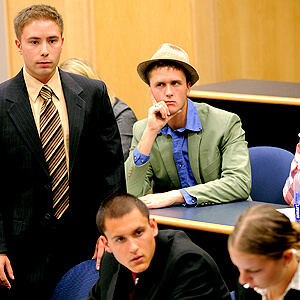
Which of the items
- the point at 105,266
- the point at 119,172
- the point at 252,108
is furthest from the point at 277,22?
the point at 105,266

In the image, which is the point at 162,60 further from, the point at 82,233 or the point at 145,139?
the point at 82,233

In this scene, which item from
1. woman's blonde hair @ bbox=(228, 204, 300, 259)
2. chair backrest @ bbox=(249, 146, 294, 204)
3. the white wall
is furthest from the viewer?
the white wall

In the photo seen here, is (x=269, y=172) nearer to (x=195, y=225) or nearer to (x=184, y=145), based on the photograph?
(x=184, y=145)

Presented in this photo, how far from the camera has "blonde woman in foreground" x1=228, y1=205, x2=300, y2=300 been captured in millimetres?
1601

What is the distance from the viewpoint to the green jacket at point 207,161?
9.61 feet

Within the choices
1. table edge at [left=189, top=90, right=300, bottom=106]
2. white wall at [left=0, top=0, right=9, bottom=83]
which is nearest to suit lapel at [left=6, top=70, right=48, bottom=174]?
table edge at [left=189, top=90, right=300, bottom=106]

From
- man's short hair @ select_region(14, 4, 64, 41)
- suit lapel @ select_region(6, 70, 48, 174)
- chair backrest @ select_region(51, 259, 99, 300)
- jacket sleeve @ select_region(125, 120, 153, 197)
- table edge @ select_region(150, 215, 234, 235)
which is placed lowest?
chair backrest @ select_region(51, 259, 99, 300)

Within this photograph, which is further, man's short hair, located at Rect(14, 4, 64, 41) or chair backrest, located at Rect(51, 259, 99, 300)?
man's short hair, located at Rect(14, 4, 64, 41)

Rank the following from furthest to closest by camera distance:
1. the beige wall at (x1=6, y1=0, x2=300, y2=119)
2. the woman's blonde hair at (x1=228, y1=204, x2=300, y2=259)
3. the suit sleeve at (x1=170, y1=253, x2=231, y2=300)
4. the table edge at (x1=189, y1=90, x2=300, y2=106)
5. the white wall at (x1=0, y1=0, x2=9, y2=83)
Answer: the beige wall at (x1=6, y1=0, x2=300, y2=119) < the white wall at (x1=0, y1=0, x2=9, y2=83) < the table edge at (x1=189, y1=90, x2=300, y2=106) < the suit sleeve at (x1=170, y1=253, x2=231, y2=300) < the woman's blonde hair at (x1=228, y1=204, x2=300, y2=259)

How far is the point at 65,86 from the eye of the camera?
8.48 feet

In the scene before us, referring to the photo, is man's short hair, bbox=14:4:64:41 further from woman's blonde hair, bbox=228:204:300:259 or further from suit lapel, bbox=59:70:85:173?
woman's blonde hair, bbox=228:204:300:259

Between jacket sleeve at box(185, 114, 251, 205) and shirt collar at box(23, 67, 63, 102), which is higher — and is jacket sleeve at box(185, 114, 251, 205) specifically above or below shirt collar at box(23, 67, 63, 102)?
below

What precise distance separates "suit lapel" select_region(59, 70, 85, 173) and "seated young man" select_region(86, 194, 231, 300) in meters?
0.47

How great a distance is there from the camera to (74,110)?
253cm
